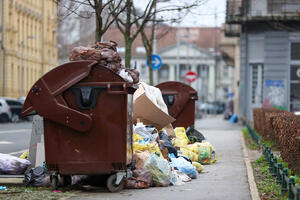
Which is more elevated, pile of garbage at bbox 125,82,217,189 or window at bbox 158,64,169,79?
window at bbox 158,64,169,79

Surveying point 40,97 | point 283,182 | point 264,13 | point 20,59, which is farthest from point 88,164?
point 20,59

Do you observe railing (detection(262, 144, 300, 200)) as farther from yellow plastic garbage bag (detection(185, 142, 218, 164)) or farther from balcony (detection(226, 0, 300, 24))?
balcony (detection(226, 0, 300, 24))

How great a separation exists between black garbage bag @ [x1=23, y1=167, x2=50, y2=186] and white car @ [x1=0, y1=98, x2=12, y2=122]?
36237 millimetres

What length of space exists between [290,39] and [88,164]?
28453 mm

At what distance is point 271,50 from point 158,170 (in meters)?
27.1

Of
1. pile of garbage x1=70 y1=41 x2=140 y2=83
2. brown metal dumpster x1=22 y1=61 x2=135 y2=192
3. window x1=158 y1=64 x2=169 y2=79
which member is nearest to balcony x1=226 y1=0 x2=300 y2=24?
pile of garbage x1=70 y1=41 x2=140 y2=83

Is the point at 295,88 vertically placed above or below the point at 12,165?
above

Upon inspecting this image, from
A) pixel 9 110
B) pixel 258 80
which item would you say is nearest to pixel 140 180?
pixel 258 80

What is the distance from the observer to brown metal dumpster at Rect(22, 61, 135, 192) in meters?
10.7

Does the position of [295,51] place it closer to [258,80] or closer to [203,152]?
[258,80]

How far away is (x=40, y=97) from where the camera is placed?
1076 cm

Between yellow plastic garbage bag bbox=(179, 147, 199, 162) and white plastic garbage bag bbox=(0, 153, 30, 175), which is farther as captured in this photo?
yellow plastic garbage bag bbox=(179, 147, 199, 162)

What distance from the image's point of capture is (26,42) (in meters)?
66.8

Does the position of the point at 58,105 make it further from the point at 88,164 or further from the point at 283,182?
the point at 283,182
